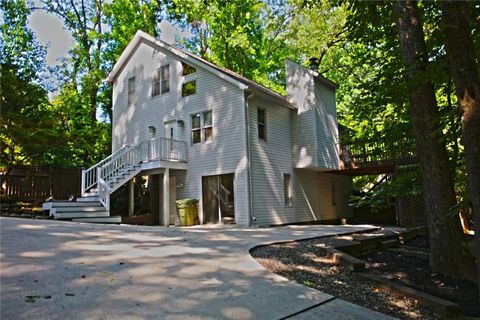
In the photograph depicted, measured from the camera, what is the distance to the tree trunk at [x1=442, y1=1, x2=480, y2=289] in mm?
3576

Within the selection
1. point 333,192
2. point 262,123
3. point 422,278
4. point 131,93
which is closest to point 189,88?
point 262,123

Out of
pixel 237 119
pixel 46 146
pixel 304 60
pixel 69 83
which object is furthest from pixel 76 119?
pixel 304 60

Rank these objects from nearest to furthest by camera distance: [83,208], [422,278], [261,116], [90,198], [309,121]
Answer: [422,278] → [83,208] → [90,198] → [261,116] → [309,121]

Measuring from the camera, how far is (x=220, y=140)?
14.0 meters

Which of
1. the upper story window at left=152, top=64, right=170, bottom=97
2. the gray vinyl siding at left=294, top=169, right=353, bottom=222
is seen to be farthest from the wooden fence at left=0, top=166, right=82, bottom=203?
the gray vinyl siding at left=294, top=169, right=353, bottom=222

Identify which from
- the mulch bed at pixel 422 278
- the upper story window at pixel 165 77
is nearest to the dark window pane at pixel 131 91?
the upper story window at pixel 165 77

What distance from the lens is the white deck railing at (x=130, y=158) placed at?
13930mm

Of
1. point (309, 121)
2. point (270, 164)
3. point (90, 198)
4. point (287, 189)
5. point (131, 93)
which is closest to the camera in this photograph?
point (90, 198)

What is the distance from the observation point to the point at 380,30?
7.43 metres

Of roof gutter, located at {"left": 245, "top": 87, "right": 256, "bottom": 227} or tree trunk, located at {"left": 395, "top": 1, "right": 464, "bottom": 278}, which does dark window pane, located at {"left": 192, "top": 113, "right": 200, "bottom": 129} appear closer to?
roof gutter, located at {"left": 245, "top": 87, "right": 256, "bottom": 227}

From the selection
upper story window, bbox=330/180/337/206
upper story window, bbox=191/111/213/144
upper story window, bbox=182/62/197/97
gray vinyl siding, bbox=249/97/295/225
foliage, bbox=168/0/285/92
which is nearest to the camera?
gray vinyl siding, bbox=249/97/295/225

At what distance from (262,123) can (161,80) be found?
5508 mm

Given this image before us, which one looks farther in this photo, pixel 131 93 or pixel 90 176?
pixel 131 93

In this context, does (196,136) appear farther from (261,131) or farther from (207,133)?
(261,131)
